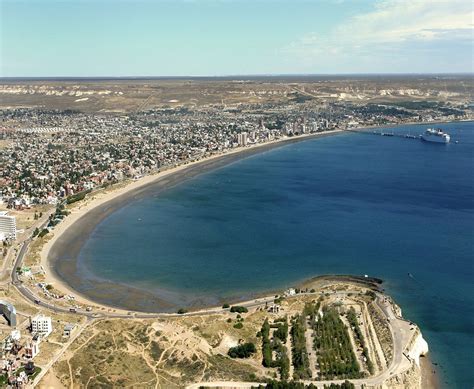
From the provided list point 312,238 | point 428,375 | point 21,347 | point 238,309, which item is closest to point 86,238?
point 312,238

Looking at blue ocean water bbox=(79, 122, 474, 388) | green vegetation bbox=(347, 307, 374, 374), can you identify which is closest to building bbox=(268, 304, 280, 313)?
blue ocean water bbox=(79, 122, 474, 388)

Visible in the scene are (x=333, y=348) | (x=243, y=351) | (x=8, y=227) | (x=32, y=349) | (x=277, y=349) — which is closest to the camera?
(x=32, y=349)

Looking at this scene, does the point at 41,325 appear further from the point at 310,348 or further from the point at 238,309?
the point at 310,348

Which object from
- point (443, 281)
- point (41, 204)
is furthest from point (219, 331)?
point (41, 204)

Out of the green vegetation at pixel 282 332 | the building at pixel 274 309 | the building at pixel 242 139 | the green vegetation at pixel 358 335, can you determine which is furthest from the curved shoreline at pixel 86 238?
the building at pixel 242 139

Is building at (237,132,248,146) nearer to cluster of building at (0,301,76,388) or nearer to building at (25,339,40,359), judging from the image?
cluster of building at (0,301,76,388)
